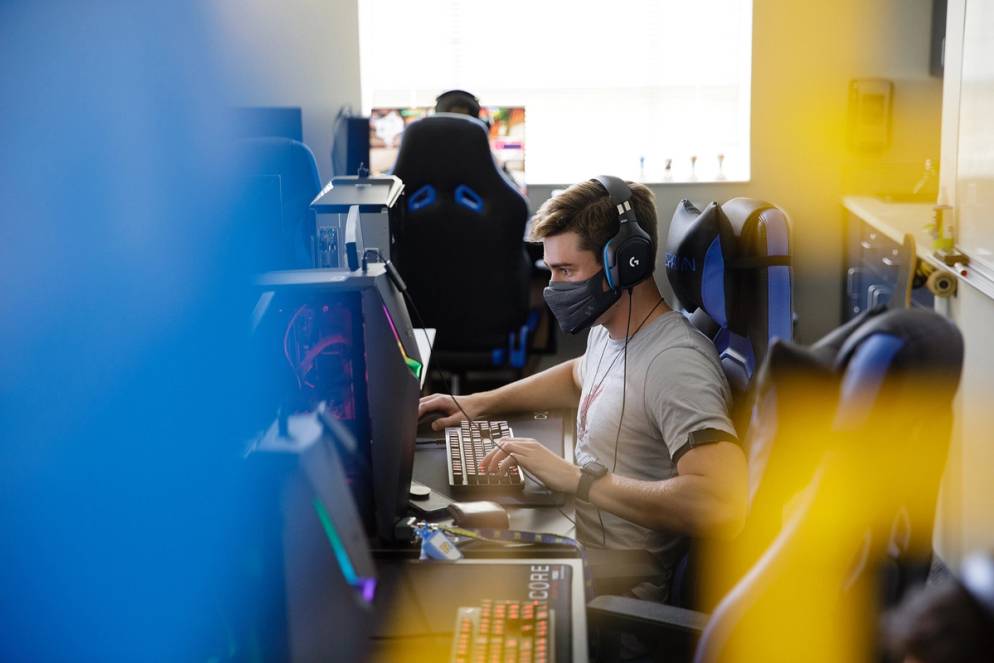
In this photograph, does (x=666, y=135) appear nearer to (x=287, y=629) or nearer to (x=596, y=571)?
(x=596, y=571)

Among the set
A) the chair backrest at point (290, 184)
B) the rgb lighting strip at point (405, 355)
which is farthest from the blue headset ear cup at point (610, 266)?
the chair backrest at point (290, 184)

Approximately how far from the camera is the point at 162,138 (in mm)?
1867

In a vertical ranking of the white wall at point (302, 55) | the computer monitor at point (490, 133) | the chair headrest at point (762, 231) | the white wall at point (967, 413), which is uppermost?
the white wall at point (302, 55)

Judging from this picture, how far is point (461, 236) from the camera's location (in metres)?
3.78

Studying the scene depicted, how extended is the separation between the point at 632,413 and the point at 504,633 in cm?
73

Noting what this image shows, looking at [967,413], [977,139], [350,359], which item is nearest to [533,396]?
[350,359]

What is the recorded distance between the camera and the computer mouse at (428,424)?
7.29 ft

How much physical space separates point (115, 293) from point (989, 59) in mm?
2113

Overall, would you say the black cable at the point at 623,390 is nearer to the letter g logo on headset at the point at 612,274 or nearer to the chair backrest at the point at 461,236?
the letter g logo on headset at the point at 612,274

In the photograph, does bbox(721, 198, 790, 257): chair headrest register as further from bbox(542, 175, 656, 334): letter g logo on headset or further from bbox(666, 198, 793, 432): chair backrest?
bbox(542, 175, 656, 334): letter g logo on headset

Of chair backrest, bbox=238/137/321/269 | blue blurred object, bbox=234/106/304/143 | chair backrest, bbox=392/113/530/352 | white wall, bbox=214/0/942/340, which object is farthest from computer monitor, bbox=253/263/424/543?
→ white wall, bbox=214/0/942/340

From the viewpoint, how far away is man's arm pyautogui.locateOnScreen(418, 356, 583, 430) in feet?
7.62

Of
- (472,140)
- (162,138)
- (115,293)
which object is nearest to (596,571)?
(115,293)

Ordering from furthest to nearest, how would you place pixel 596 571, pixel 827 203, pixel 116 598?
1. pixel 827 203
2. pixel 596 571
3. pixel 116 598
